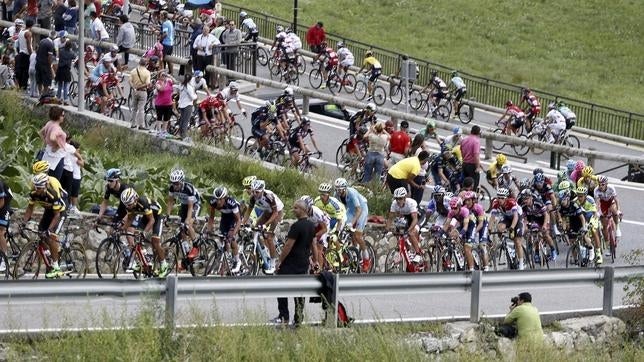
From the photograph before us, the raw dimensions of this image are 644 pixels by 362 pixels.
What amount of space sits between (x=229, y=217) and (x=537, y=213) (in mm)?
5907

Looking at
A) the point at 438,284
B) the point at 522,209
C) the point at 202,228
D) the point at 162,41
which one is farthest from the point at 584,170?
the point at 162,41

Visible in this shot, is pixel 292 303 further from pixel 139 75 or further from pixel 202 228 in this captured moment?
pixel 139 75

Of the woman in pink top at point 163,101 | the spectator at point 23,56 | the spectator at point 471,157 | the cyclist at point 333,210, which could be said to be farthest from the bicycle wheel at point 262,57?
the cyclist at point 333,210

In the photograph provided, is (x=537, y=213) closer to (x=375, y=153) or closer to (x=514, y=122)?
(x=375, y=153)

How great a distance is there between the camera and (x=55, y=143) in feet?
74.1

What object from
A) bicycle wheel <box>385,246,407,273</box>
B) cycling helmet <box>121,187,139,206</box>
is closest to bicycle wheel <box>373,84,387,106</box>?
bicycle wheel <box>385,246,407,273</box>

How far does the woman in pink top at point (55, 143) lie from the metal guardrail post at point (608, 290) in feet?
27.4

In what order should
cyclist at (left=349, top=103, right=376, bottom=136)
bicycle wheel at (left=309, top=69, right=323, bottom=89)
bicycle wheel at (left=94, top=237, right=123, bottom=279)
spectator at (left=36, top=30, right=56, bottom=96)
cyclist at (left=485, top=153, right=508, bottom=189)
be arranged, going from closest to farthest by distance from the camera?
1. bicycle wheel at (left=94, top=237, right=123, bottom=279)
2. cyclist at (left=485, top=153, right=508, bottom=189)
3. cyclist at (left=349, top=103, right=376, bottom=136)
4. spectator at (left=36, top=30, right=56, bottom=96)
5. bicycle wheel at (left=309, top=69, right=323, bottom=89)

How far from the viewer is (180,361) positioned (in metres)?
14.5

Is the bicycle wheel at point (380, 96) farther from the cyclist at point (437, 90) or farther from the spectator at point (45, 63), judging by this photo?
the spectator at point (45, 63)

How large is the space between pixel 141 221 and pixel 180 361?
265 inches

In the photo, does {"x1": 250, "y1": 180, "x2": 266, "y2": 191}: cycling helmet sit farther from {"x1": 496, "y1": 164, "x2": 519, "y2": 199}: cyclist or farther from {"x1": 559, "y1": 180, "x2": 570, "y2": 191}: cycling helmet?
{"x1": 496, "y1": 164, "x2": 519, "y2": 199}: cyclist

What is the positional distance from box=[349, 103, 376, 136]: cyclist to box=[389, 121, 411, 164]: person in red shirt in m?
0.69

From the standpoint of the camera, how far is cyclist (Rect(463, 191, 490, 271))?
2357 centimetres
